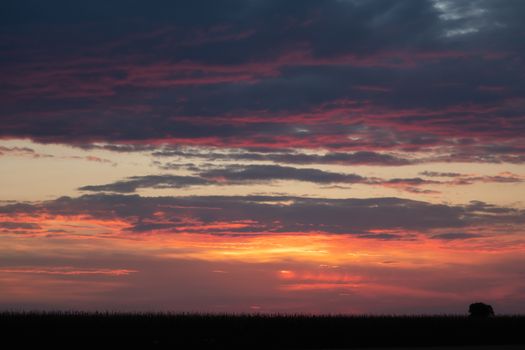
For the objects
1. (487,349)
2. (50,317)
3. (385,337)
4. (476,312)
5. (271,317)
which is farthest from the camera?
(476,312)

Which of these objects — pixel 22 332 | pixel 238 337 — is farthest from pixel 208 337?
pixel 22 332

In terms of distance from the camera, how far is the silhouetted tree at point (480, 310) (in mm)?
99312

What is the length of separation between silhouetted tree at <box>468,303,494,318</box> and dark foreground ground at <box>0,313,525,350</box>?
849 inches

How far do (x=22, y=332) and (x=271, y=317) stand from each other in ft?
81.9

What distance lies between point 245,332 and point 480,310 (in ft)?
155

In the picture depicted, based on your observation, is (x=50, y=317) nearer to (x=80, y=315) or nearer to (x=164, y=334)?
(x=80, y=315)

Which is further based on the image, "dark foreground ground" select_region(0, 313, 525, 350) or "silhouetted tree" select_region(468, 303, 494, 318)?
"silhouetted tree" select_region(468, 303, 494, 318)

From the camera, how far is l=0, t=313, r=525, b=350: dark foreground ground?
179 feet

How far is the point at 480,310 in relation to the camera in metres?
100

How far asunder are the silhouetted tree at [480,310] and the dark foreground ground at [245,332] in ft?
70.7

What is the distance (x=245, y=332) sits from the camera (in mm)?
61812

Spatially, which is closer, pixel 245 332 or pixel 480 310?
pixel 245 332

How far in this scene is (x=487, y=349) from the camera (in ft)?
175

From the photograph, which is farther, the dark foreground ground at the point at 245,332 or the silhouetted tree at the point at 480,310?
the silhouetted tree at the point at 480,310
